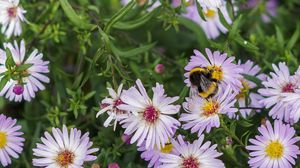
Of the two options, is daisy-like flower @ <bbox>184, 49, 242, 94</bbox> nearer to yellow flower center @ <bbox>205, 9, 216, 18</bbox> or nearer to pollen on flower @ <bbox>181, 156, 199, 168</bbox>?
pollen on flower @ <bbox>181, 156, 199, 168</bbox>

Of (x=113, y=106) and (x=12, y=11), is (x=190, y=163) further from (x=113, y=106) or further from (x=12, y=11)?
(x=12, y=11)

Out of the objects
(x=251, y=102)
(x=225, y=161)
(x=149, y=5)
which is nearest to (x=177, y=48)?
(x=149, y=5)

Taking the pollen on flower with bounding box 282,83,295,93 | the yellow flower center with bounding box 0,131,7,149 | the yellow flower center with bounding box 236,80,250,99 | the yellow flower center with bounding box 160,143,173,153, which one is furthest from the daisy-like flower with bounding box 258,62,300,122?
the yellow flower center with bounding box 0,131,7,149

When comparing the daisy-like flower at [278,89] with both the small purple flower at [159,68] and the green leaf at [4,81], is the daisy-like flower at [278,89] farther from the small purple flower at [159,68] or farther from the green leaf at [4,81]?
the green leaf at [4,81]

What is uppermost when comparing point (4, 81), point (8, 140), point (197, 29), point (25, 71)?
point (197, 29)

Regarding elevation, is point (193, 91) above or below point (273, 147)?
above

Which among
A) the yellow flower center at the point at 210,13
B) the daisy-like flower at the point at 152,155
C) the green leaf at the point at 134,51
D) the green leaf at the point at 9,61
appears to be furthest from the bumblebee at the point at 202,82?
the yellow flower center at the point at 210,13

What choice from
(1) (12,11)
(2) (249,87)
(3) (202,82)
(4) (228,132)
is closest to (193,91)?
(3) (202,82)
